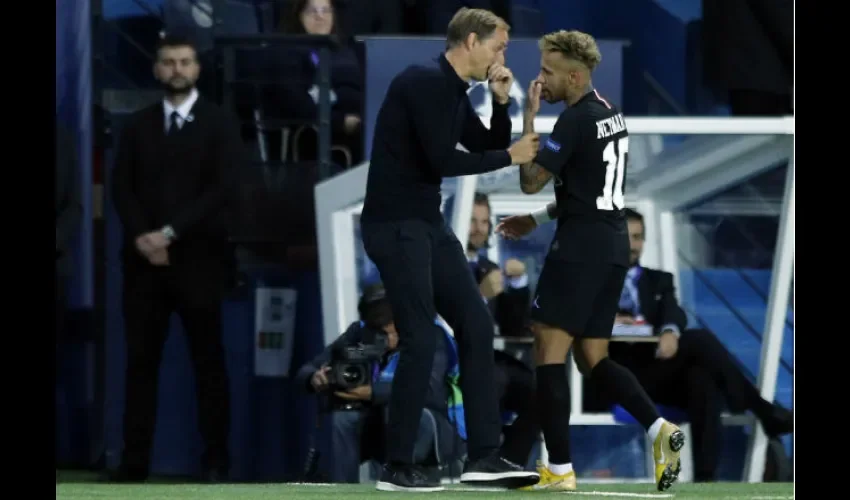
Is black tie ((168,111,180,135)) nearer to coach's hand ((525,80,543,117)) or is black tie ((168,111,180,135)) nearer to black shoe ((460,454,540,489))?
coach's hand ((525,80,543,117))

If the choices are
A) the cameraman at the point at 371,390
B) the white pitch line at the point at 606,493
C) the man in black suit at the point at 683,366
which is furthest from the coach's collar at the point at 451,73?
the man in black suit at the point at 683,366

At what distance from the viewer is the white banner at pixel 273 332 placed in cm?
973

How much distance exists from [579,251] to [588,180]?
9.1 inches

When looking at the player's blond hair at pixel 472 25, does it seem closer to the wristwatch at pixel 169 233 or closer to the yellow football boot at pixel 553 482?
the yellow football boot at pixel 553 482

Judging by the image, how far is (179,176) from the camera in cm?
907

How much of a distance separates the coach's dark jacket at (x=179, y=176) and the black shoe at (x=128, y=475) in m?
0.96

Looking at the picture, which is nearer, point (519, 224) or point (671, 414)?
point (519, 224)

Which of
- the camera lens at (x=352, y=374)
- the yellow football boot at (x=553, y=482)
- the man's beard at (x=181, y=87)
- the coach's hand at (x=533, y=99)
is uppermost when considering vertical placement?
the man's beard at (x=181, y=87)

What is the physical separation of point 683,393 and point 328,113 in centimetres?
222

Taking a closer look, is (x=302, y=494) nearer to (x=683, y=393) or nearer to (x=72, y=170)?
(x=683, y=393)

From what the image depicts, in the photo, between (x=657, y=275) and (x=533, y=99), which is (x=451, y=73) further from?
(x=657, y=275)

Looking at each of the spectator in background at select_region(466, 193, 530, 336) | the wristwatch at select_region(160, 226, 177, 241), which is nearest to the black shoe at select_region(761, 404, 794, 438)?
the spectator in background at select_region(466, 193, 530, 336)

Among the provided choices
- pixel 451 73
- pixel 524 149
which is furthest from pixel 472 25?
pixel 524 149

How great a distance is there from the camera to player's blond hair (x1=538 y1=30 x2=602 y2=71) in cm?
631
